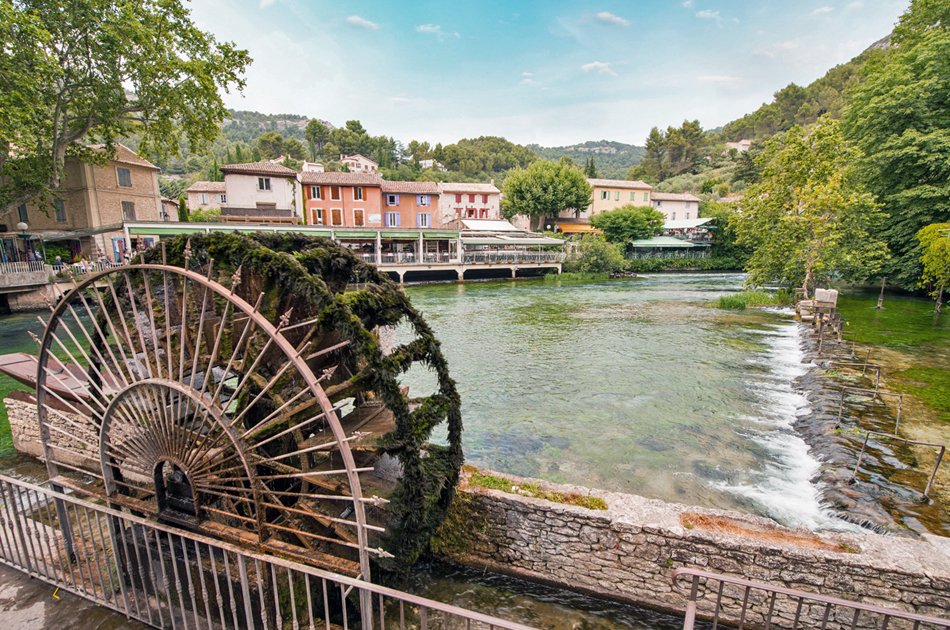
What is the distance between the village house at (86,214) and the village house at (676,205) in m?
51.0

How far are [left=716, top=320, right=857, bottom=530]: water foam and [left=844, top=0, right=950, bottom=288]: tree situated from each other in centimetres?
1449

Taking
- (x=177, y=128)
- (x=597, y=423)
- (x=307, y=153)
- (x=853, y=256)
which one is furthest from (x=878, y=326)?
(x=307, y=153)

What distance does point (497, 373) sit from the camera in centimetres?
1268

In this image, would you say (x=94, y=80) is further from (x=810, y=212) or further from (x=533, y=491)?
(x=810, y=212)

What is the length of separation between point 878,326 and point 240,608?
20.9 m

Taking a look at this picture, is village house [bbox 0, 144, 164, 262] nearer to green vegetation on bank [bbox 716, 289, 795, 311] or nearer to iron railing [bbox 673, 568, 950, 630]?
iron railing [bbox 673, 568, 950, 630]

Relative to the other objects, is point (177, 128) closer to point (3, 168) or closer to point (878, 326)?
point (3, 168)

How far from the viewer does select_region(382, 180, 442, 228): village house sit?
131 feet

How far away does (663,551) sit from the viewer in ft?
15.0

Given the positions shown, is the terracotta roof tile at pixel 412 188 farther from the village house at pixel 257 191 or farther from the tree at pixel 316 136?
the tree at pixel 316 136

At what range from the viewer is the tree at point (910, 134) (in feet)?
64.0

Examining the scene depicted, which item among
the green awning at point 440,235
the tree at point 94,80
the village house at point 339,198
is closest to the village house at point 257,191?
the village house at point 339,198

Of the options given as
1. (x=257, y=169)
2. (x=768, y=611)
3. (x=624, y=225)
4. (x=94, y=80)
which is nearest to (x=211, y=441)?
(x=768, y=611)

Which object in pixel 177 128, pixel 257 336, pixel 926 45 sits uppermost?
pixel 926 45
